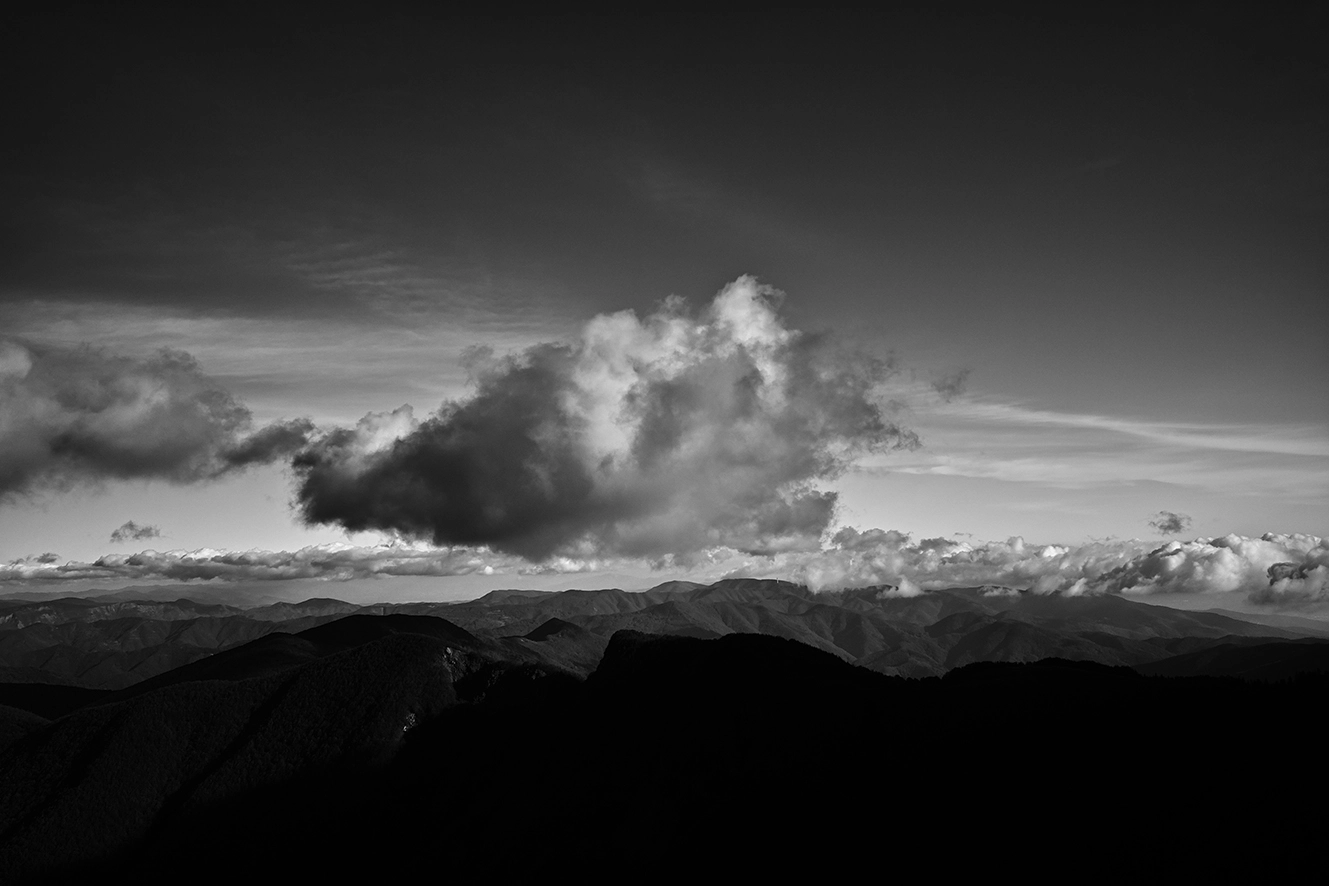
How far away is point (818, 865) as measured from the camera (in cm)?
19888

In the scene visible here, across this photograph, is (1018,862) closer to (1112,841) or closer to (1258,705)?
(1112,841)

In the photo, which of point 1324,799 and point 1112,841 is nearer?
point 1324,799

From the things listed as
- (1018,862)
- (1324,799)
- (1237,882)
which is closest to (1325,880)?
(1237,882)

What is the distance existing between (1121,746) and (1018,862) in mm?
44414

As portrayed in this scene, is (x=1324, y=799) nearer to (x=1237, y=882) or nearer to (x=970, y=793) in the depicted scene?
(x=1237, y=882)

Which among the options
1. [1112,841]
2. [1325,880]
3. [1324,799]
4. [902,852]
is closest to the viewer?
[1325,880]

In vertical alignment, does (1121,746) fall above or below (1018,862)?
above

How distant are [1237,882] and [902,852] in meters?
68.0

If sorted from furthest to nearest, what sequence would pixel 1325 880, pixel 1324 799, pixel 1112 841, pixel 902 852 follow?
pixel 902 852 → pixel 1112 841 → pixel 1324 799 → pixel 1325 880

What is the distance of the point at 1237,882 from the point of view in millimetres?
139250

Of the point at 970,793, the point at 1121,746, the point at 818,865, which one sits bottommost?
the point at 818,865

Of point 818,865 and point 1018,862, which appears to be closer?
point 1018,862

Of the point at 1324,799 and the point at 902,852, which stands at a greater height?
the point at 1324,799

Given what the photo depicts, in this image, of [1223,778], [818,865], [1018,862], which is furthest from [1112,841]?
[818,865]
